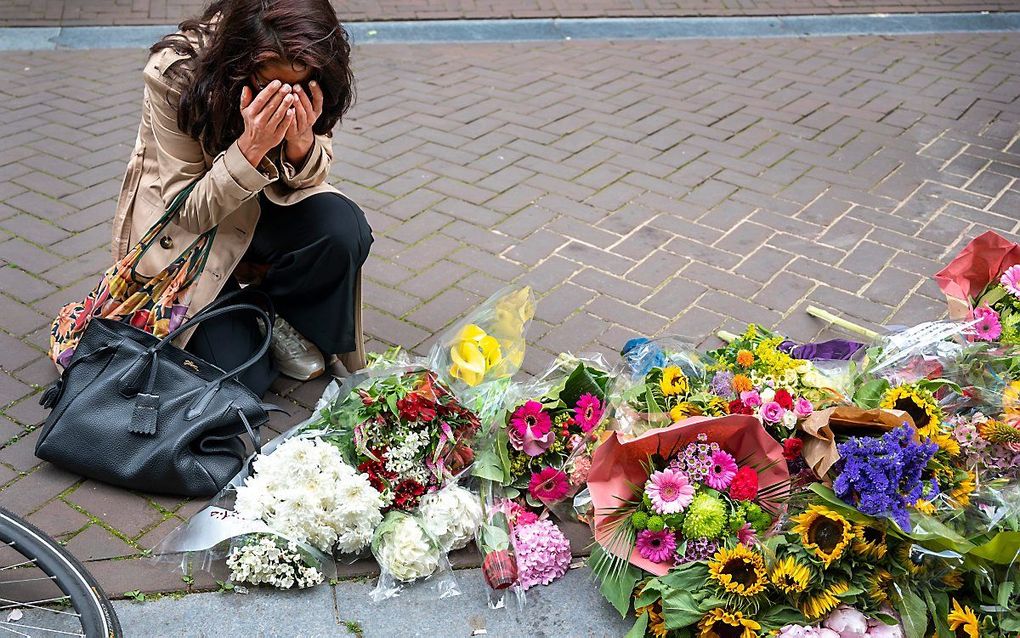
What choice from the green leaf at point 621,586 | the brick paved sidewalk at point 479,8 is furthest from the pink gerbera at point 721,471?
the brick paved sidewalk at point 479,8

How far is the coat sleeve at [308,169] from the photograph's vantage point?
2861mm

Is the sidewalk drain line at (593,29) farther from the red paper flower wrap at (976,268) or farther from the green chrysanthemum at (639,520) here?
the green chrysanthemum at (639,520)

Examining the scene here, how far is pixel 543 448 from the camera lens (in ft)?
→ 8.66

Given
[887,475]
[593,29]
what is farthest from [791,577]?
[593,29]

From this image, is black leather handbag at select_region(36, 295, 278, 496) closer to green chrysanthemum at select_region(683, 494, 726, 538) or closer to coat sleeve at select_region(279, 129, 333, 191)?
coat sleeve at select_region(279, 129, 333, 191)

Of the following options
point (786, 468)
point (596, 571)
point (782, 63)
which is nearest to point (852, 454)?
point (786, 468)

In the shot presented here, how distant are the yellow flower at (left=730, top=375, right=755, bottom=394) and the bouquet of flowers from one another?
72 cm

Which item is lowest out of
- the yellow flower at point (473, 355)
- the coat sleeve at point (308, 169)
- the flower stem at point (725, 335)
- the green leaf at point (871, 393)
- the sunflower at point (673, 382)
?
the flower stem at point (725, 335)

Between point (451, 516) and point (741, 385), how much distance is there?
33.9 inches

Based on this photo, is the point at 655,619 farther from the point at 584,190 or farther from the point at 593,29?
the point at 593,29

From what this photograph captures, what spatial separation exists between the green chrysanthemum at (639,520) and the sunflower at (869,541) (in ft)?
1.58

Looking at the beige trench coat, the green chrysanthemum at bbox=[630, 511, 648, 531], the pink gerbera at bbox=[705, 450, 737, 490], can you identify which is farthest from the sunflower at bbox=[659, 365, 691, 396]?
the beige trench coat

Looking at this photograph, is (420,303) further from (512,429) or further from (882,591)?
(882,591)

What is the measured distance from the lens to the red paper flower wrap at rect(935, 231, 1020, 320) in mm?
2971
